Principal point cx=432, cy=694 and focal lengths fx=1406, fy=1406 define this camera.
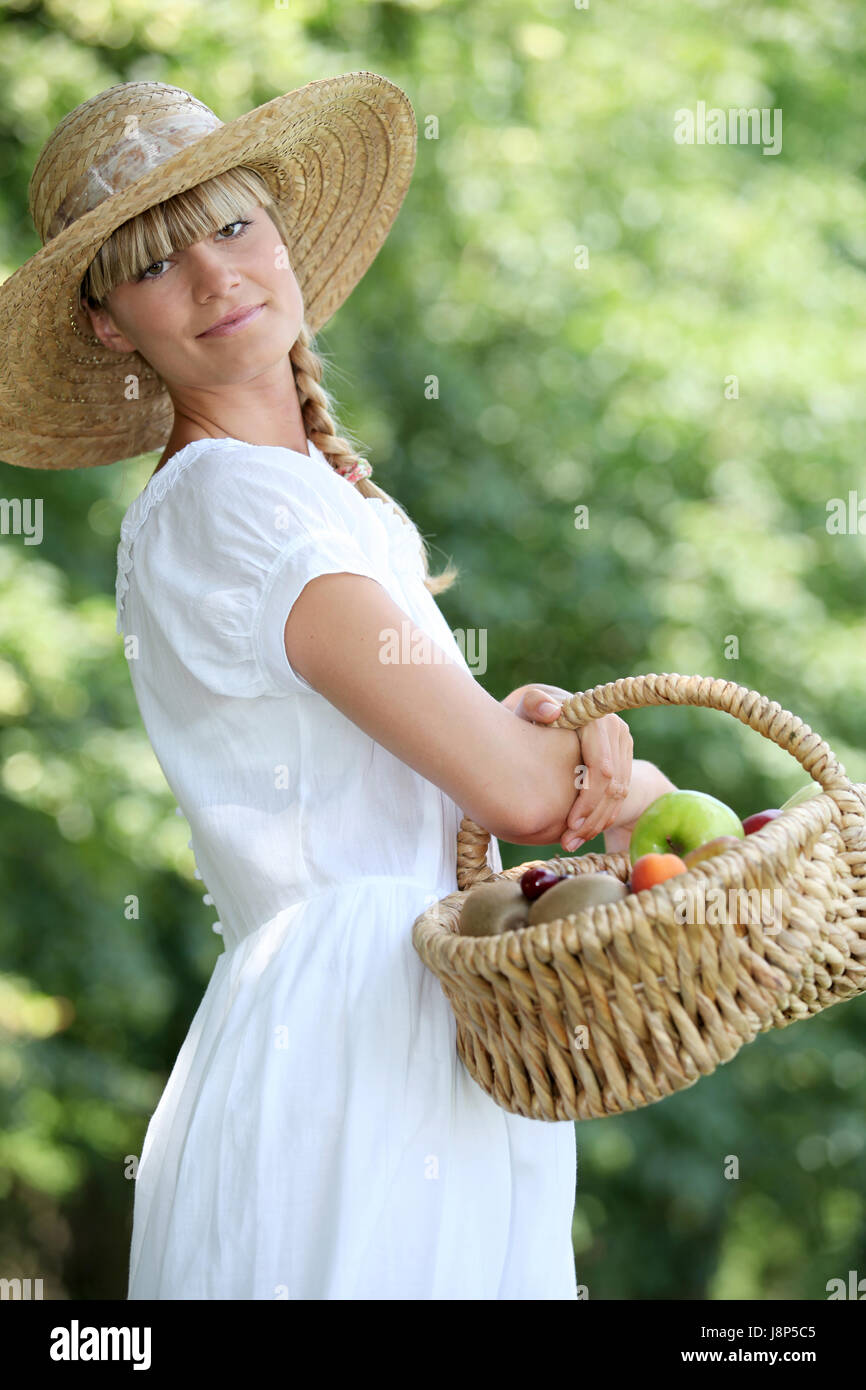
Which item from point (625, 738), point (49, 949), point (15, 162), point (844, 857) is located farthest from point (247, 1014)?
point (15, 162)

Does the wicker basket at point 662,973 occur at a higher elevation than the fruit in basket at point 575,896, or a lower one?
lower

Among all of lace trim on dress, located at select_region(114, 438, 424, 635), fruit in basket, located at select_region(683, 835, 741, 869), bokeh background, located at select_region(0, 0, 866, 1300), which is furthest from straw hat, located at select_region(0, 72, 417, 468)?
bokeh background, located at select_region(0, 0, 866, 1300)

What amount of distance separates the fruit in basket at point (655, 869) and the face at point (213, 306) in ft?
2.48

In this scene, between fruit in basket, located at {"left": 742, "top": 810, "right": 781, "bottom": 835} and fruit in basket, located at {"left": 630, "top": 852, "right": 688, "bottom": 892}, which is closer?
fruit in basket, located at {"left": 630, "top": 852, "right": 688, "bottom": 892}

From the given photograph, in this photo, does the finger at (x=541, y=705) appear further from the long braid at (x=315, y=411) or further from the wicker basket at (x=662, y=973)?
the long braid at (x=315, y=411)

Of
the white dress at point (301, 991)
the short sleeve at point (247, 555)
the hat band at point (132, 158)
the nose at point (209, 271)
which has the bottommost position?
the white dress at point (301, 991)

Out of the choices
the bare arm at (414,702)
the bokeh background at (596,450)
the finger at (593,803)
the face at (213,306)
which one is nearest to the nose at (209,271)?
the face at (213,306)

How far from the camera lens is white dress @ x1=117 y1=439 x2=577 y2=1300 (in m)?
1.37

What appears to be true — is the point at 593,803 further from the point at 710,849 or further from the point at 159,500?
the point at 159,500

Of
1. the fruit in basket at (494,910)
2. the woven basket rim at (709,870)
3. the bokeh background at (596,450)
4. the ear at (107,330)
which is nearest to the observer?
the woven basket rim at (709,870)

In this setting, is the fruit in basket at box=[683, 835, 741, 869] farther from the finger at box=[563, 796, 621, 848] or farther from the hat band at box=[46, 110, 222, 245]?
the hat band at box=[46, 110, 222, 245]

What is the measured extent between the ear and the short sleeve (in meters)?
0.32

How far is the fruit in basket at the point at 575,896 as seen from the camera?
1202 mm

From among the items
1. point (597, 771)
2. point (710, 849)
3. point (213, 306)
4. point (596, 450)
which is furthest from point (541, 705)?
point (596, 450)
